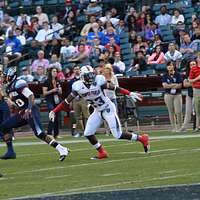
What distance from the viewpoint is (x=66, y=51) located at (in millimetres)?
26859

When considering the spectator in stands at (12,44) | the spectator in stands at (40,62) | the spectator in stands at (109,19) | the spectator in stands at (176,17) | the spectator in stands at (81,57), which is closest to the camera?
the spectator in stands at (81,57)

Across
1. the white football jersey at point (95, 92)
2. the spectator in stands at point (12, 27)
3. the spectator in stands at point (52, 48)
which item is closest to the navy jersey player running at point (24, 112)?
the white football jersey at point (95, 92)

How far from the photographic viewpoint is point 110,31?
88.2 feet

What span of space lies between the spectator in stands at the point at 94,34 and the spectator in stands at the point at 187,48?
3043 millimetres

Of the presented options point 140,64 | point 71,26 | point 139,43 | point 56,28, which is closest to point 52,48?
point 56,28

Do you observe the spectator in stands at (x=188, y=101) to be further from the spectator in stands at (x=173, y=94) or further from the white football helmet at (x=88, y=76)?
the white football helmet at (x=88, y=76)

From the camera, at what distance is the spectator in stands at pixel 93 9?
29.0 metres

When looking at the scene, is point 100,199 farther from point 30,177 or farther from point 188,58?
point 188,58

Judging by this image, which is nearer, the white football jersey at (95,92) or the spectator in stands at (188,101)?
the white football jersey at (95,92)

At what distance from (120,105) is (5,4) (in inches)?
433

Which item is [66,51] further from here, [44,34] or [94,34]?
[44,34]

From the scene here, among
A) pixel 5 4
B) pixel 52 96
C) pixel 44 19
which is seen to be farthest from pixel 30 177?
pixel 5 4

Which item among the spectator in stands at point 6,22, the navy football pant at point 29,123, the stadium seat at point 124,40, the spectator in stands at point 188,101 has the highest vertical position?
the navy football pant at point 29,123

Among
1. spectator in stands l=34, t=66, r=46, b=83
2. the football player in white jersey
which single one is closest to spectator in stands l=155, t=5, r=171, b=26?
spectator in stands l=34, t=66, r=46, b=83
